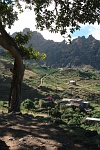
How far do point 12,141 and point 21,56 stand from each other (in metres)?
7.32

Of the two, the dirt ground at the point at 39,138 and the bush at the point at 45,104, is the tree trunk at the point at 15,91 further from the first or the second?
the bush at the point at 45,104

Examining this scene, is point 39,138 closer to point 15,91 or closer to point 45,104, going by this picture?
point 15,91

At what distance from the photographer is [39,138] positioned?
760 cm

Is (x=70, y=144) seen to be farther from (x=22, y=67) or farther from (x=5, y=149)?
(x=22, y=67)

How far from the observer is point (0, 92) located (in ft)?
241

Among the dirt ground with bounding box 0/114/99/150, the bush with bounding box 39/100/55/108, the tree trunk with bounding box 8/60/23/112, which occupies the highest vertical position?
the bush with bounding box 39/100/55/108

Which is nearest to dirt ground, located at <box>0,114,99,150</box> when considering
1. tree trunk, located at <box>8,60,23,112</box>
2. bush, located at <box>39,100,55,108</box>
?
tree trunk, located at <box>8,60,23,112</box>

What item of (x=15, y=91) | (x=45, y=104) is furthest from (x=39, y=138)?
(x=45, y=104)

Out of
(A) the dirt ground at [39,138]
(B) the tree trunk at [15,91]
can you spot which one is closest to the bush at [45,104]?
(B) the tree trunk at [15,91]

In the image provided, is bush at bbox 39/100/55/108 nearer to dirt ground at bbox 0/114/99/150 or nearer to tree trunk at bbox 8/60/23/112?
tree trunk at bbox 8/60/23/112

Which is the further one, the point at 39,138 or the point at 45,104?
the point at 45,104

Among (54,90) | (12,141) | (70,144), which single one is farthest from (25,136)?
(54,90)

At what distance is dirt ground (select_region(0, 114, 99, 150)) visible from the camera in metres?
6.78

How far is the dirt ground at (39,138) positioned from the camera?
6776 millimetres
